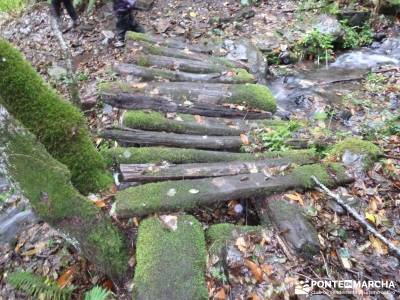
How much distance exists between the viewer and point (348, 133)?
508 cm

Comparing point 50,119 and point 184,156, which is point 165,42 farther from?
point 50,119

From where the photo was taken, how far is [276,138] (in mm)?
4438

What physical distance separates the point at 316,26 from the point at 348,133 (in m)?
3.77

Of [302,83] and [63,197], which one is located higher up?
[63,197]

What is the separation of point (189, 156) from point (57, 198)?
1479 mm

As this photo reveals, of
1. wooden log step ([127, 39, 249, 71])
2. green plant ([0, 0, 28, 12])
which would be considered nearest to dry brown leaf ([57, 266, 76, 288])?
wooden log step ([127, 39, 249, 71])

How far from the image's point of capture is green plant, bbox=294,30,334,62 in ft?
24.6

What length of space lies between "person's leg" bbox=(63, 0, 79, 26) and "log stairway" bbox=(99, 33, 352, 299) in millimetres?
3674

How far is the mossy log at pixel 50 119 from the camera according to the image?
317 cm

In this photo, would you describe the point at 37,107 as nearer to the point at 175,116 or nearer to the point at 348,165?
the point at 175,116

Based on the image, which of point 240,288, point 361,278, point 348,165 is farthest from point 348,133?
point 240,288

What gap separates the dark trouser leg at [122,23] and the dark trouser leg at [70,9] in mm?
1782

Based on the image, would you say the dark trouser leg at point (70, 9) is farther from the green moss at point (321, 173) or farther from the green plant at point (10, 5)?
the green moss at point (321, 173)

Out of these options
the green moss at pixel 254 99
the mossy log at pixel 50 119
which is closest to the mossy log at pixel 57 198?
the mossy log at pixel 50 119
